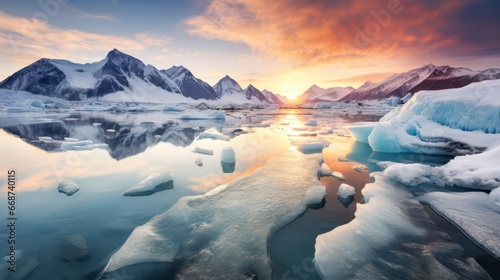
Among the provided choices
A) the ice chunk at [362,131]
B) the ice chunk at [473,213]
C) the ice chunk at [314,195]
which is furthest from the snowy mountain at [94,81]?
the ice chunk at [473,213]

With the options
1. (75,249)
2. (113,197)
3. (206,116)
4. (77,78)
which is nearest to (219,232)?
(75,249)

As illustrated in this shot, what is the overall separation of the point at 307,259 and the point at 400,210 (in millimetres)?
2790

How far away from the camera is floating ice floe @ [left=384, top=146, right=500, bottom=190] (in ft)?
20.5

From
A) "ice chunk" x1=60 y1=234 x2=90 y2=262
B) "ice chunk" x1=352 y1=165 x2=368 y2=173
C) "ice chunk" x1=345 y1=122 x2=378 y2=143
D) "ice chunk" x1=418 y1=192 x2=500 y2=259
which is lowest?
"ice chunk" x1=352 y1=165 x2=368 y2=173

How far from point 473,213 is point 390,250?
264 centimetres

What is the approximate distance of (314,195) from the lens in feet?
18.6

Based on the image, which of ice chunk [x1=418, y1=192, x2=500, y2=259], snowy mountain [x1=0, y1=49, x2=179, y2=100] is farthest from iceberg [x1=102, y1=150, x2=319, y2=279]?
snowy mountain [x1=0, y1=49, x2=179, y2=100]

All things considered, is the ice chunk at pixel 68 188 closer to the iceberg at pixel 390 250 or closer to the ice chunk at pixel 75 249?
the ice chunk at pixel 75 249

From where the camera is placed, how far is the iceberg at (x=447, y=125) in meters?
9.74

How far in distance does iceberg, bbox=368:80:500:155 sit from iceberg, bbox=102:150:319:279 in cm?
720

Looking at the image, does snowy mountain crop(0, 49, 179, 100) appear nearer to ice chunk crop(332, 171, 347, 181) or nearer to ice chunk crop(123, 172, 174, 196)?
ice chunk crop(123, 172, 174, 196)

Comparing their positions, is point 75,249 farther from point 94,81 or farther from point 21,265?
point 94,81

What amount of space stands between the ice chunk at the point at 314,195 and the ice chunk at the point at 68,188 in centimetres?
626

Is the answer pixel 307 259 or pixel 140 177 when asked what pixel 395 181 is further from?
pixel 140 177
